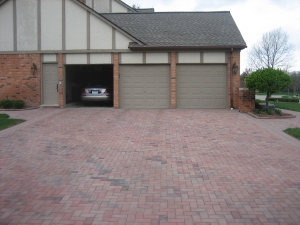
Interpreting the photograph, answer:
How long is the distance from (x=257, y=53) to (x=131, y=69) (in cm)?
3574

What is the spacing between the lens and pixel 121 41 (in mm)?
16812

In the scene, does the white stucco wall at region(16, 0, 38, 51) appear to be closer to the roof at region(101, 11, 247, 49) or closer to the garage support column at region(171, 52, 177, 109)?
the roof at region(101, 11, 247, 49)

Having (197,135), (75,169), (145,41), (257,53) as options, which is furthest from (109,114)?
(257,53)

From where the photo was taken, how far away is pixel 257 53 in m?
48.5

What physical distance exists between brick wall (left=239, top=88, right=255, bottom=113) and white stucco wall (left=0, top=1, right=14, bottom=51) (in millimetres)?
11403

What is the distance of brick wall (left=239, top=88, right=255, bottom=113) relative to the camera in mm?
15180

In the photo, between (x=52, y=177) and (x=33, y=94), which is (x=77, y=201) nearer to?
(x=52, y=177)

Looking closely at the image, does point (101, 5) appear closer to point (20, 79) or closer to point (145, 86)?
point (20, 79)

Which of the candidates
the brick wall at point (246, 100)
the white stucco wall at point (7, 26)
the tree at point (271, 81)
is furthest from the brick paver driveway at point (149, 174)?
the white stucco wall at point (7, 26)

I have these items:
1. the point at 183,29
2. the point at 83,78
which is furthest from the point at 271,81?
the point at 83,78

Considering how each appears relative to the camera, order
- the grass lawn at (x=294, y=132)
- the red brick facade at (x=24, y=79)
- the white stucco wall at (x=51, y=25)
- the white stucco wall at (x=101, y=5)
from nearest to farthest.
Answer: the grass lawn at (x=294, y=132), the white stucco wall at (x=51, y=25), the red brick facade at (x=24, y=79), the white stucco wall at (x=101, y=5)

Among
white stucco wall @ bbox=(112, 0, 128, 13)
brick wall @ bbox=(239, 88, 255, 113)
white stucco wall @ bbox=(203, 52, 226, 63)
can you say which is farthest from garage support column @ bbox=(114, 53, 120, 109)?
white stucco wall @ bbox=(112, 0, 128, 13)

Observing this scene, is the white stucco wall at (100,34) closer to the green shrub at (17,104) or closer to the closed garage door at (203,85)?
the closed garage door at (203,85)

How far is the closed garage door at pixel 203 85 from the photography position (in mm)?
16984
